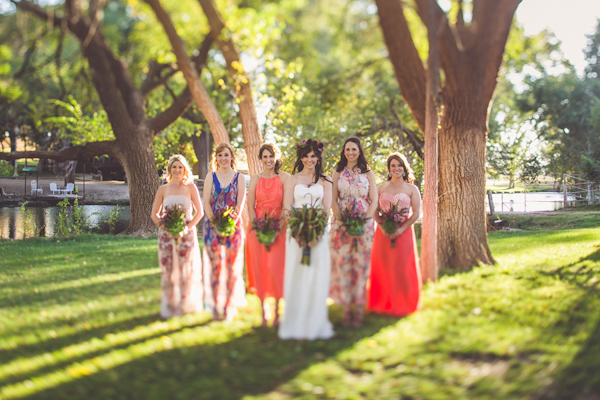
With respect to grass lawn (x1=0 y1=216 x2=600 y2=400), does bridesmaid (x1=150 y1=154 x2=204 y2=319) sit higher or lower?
higher

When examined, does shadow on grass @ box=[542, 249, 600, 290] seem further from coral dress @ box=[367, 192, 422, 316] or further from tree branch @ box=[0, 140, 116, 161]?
tree branch @ box=[0, 140, 116, 161]

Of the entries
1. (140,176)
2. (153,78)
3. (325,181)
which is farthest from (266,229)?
(153,78)

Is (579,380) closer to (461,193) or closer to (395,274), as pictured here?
(395,274)

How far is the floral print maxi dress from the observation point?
660 cm

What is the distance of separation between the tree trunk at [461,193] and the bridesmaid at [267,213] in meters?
4.03

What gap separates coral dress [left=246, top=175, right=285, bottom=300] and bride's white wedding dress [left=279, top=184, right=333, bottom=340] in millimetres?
386

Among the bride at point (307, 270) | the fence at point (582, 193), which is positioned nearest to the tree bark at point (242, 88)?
the bride at point (307, 270)

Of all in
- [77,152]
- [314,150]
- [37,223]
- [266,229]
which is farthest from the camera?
[37,223]

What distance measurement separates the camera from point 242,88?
12.0 m

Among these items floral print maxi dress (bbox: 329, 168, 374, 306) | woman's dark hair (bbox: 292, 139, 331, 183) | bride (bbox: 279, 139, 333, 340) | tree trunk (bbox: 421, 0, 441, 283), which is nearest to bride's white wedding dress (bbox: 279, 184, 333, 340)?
bride (bbox: 279, 139, 333, 340)

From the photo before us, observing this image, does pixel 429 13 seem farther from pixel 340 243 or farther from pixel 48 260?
pixel 48 260

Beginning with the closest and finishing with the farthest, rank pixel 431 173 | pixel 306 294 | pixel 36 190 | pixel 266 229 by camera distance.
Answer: pixel 306 294 → pixel 266 229 → pixel 431 173 → pixel 36 190

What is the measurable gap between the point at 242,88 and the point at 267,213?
572 centimetres

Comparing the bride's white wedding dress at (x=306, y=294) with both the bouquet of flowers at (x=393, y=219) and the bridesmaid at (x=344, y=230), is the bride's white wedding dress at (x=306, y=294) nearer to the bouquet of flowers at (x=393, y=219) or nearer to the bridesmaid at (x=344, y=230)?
the bridesmaid at (x=344, y=230)
